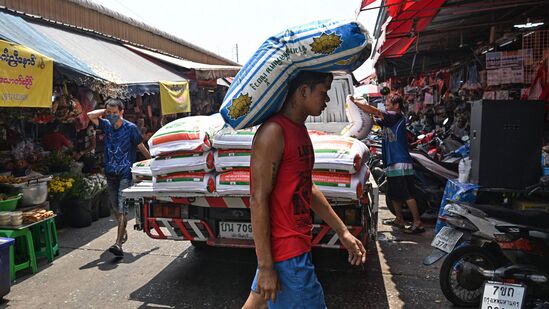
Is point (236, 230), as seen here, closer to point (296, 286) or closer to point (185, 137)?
point (185, 137)

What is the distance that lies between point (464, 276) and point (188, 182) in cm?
251

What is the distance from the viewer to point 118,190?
5398mm

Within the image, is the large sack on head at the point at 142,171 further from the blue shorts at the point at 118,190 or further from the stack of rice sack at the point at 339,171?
the stack of rice sack at the point at 339,171

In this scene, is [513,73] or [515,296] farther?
[513,73]

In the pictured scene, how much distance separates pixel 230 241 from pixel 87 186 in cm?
350

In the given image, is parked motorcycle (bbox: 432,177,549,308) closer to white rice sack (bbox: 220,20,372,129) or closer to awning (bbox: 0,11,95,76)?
white rice sack (bbox: 220,20,372,129)

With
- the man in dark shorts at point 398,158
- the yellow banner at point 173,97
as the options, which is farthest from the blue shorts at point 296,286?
the yellow banner at point 173,97

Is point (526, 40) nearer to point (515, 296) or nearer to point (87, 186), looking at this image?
point (515, 296)

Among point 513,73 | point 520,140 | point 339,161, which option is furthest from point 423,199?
point 339,161

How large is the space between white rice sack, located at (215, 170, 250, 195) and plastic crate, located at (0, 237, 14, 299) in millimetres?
2010

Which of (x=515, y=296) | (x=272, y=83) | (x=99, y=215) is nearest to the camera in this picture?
(x=272, y=83)

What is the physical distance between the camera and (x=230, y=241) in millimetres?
3977

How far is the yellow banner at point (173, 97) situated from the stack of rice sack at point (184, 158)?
571 cm

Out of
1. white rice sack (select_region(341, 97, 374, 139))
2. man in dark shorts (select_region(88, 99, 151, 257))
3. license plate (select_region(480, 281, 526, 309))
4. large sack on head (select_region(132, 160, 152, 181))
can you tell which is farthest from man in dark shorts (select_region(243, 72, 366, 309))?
man in dark shorts (select_region(88, 99, 151, 257))
